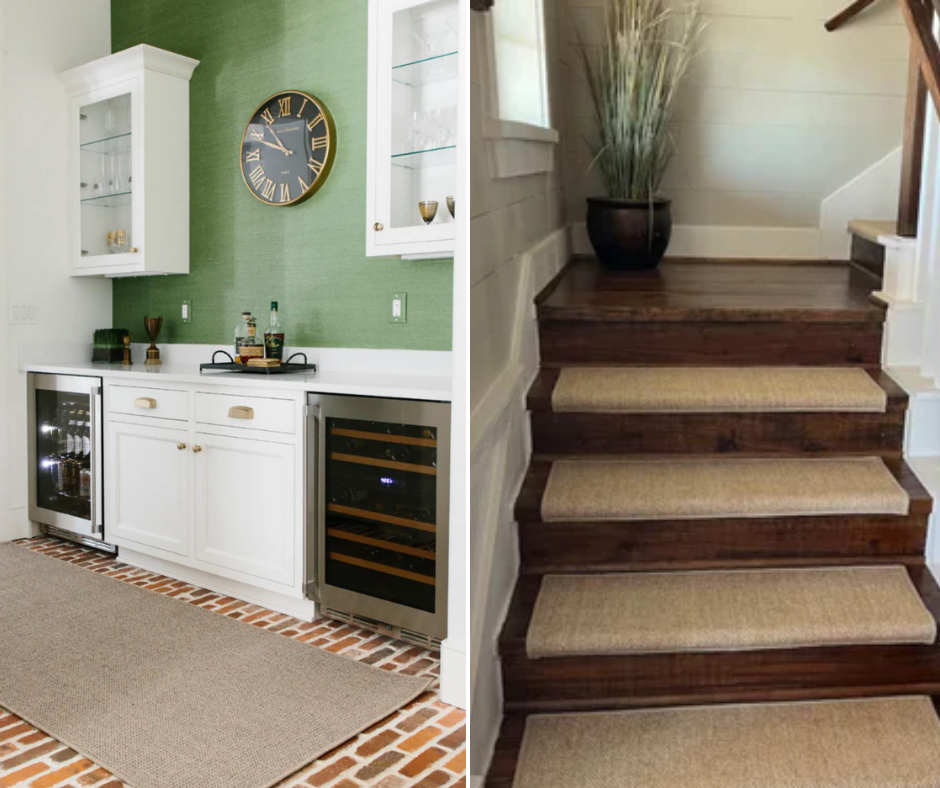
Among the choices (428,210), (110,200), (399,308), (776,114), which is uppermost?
(776,114)

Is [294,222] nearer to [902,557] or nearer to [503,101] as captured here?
[503,101]

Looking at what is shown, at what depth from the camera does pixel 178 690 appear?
8.98 ft

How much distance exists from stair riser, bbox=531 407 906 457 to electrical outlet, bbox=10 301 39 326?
333 centimetres

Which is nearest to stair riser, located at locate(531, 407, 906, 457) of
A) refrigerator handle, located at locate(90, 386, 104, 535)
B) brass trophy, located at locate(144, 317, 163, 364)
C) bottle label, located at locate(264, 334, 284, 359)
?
bottle label, located at locate(264, 334, 284, 359)

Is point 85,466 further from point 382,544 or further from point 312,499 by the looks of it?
point 382,544

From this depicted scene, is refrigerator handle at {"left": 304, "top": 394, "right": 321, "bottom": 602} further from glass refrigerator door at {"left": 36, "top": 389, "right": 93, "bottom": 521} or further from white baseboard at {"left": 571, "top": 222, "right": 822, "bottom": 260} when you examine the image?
white baseboard at {"left": 571, "top": 222, "right": 822, "bottom": 260}

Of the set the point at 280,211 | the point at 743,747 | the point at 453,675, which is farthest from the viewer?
the point at 280,211

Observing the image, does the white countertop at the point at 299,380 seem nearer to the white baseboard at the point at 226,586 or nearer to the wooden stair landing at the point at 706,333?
the wooden stair landing at the point at 706,333

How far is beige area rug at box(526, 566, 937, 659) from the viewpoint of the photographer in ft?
6.89

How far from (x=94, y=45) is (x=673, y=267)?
3384 mm

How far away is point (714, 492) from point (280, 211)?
2.54 m

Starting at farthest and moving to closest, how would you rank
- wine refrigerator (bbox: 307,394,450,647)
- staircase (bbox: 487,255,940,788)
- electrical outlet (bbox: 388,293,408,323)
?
electrical outlet (bbox: 388,293,408,323) < wine refrigerator (bbox: 307,394,450,647) < staircase (bbox: 487,255,940,788)

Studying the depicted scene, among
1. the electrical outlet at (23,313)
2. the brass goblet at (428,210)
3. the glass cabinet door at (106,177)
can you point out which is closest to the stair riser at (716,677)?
the brass goblet at (428,210)

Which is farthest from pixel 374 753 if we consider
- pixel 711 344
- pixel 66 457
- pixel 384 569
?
pixel 66 457
